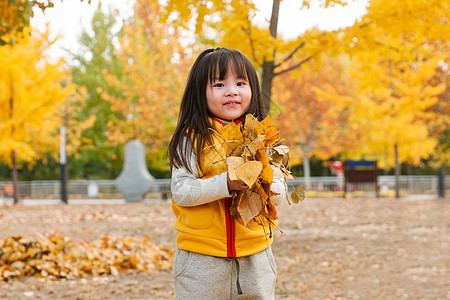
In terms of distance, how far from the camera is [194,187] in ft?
5.94

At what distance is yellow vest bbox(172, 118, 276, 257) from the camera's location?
1.86 meters

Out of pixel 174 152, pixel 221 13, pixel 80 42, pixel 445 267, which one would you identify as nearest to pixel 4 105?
pixel 221 13

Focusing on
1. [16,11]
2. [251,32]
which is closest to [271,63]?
[251,32]

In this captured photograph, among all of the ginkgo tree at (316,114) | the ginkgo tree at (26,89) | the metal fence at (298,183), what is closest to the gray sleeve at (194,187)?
the ginkgo tree at (26,89)

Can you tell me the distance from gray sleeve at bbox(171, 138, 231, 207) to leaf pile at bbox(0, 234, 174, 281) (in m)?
3.23

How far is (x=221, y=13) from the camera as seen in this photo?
6.00 meters

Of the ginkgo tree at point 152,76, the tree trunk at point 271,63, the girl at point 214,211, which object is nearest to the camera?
the girl at point 214,211

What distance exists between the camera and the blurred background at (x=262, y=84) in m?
5.90

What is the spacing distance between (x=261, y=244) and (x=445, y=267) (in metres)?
4.10

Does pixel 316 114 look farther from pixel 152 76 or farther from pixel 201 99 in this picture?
pixel 201 99

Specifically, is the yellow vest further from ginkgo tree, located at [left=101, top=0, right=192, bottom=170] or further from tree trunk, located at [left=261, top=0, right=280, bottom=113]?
ginkgo tree, located at [left=101, top=0, right=192, bottom=170]

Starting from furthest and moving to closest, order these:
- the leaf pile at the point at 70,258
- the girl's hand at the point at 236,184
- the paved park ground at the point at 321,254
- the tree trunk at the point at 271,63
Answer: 1. the tree trunk at the point at 271,63
2. the leaf pile at the point at 70,258
3. the paved park ground at the point at 321,254
4. the girl's hand at the point at 236,184

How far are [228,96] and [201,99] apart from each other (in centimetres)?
12

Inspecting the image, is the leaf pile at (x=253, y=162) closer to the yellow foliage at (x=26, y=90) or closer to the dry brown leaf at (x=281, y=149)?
the dry brown leaf at (x=281, y=149)
